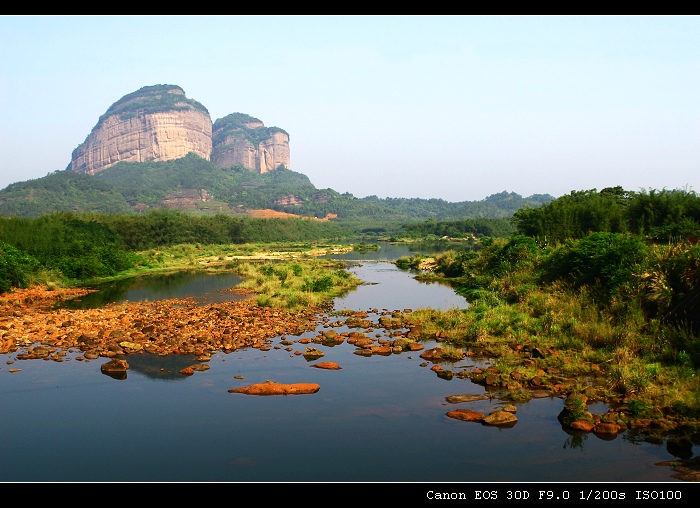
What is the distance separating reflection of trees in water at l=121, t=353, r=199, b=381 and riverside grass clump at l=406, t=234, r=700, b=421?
7.55 metres

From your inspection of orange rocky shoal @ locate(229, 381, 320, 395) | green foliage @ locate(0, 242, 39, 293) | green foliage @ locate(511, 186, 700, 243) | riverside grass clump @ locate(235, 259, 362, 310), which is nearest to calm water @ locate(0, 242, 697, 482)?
orange rocky shoal @ locate(229, 381, 320, 395)

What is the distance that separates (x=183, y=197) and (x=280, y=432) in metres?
132

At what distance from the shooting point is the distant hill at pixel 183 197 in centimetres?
10556

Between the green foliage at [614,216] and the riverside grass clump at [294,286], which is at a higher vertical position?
the green foliage at [614,216]

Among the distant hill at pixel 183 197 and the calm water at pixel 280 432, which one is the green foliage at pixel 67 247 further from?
the distant hill at pixel 183 197

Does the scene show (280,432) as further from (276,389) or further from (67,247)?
(67,247)

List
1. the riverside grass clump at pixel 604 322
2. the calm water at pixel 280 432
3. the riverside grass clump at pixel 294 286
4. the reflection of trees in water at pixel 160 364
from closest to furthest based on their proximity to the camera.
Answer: the calm water at pixel 280 432 → the riverside grass clump at pixel 604 322 → the reflection of trees in water at pixel 160 364 → the riverside grass clump at pixel 294 286

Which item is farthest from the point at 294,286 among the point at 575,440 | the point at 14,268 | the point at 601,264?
the point at 575,440

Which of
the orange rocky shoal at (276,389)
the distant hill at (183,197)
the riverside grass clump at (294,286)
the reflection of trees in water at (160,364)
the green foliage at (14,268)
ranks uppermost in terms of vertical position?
the distant hill at (183,197)

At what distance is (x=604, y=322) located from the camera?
15.3 metres

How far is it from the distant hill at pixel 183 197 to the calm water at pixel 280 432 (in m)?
88.1

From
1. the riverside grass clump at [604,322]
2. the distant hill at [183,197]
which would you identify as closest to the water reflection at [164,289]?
the riverside grass clump at [604,322]

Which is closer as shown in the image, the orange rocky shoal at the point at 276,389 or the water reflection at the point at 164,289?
the orange rocky shoal at the point at 276,389
